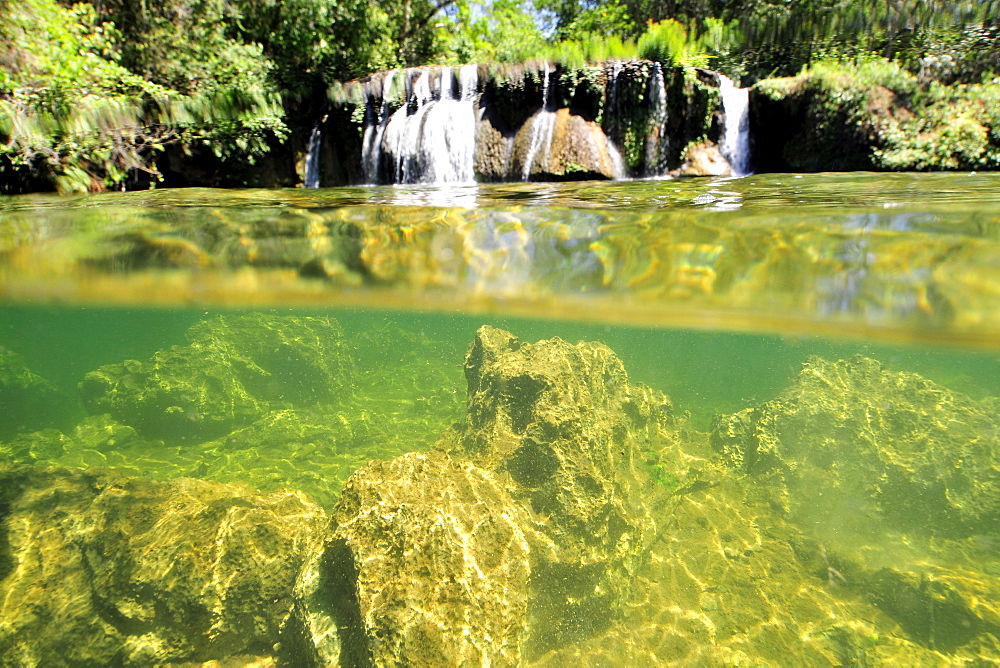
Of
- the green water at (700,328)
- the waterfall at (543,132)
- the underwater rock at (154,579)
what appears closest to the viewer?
the green water at (700,328)

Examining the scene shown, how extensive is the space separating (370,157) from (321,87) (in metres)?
3.90

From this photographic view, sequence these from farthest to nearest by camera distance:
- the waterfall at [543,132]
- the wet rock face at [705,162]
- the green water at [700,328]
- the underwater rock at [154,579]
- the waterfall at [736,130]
Answer: the waterfall at [736,130]
the wet rock face at [705,162]
the waterfall at [543,132]
the underwater rock at [154,579]
the green water at [700,328]

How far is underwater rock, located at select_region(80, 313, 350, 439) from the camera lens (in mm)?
13852

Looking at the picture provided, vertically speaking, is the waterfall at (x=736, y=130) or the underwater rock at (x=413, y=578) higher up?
the waterfall at (x=736, y=130)

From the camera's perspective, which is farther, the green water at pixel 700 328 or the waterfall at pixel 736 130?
the waterfall at pixel 736 130

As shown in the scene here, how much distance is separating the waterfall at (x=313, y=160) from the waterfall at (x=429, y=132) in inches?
63.2

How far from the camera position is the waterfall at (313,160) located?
15.5m

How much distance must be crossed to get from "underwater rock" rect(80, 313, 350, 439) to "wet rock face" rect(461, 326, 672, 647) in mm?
7924

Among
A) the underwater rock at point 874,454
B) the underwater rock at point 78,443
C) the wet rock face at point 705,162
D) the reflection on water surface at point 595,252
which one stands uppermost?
the wet rock face at point 705,162

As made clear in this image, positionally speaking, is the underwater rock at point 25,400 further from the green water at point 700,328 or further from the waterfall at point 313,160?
the waterfall at point 313,160

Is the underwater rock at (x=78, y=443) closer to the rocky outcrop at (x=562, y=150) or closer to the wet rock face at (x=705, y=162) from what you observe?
the rocky outcrop at (x=562, y=150)

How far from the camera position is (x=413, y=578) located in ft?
17.1

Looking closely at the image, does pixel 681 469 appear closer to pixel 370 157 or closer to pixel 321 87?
pixel 370 157

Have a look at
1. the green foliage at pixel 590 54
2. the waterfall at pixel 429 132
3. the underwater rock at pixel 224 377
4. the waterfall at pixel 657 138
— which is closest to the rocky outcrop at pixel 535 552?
the underwater rock at pixel 224 377
